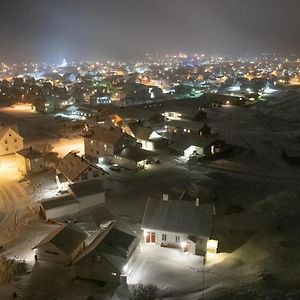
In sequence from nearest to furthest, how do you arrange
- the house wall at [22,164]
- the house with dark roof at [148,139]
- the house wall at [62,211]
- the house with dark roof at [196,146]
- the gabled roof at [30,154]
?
the house wall at [62,211]
the gabled roof at [30,154]
the house wall at [22,164]
the house with dark roof at [196,146]
the house with dark roof at [148,139]

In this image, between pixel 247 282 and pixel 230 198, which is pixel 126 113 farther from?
pixel 247 282

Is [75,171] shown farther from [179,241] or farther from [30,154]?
[179,241]

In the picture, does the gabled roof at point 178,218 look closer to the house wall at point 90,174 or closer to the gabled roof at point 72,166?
the house wall at point 90,174

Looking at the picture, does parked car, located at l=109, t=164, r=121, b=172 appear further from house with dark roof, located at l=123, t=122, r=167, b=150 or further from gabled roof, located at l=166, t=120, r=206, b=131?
gabled roof, located at l=166, t=120, r=206, b=131

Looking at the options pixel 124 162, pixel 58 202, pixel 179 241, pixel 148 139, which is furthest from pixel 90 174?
pixel 148 139

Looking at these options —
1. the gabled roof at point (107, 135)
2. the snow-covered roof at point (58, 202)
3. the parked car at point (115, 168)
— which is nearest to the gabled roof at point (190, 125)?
the gabled roof at point (107, 135)

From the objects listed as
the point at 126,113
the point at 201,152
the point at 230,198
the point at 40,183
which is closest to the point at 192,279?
the point at 230,198

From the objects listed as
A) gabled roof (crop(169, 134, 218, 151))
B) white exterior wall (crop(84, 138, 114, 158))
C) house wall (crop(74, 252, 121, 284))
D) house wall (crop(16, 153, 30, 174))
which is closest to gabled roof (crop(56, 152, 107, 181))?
house wall (crop(16, 153, 30, 174))
